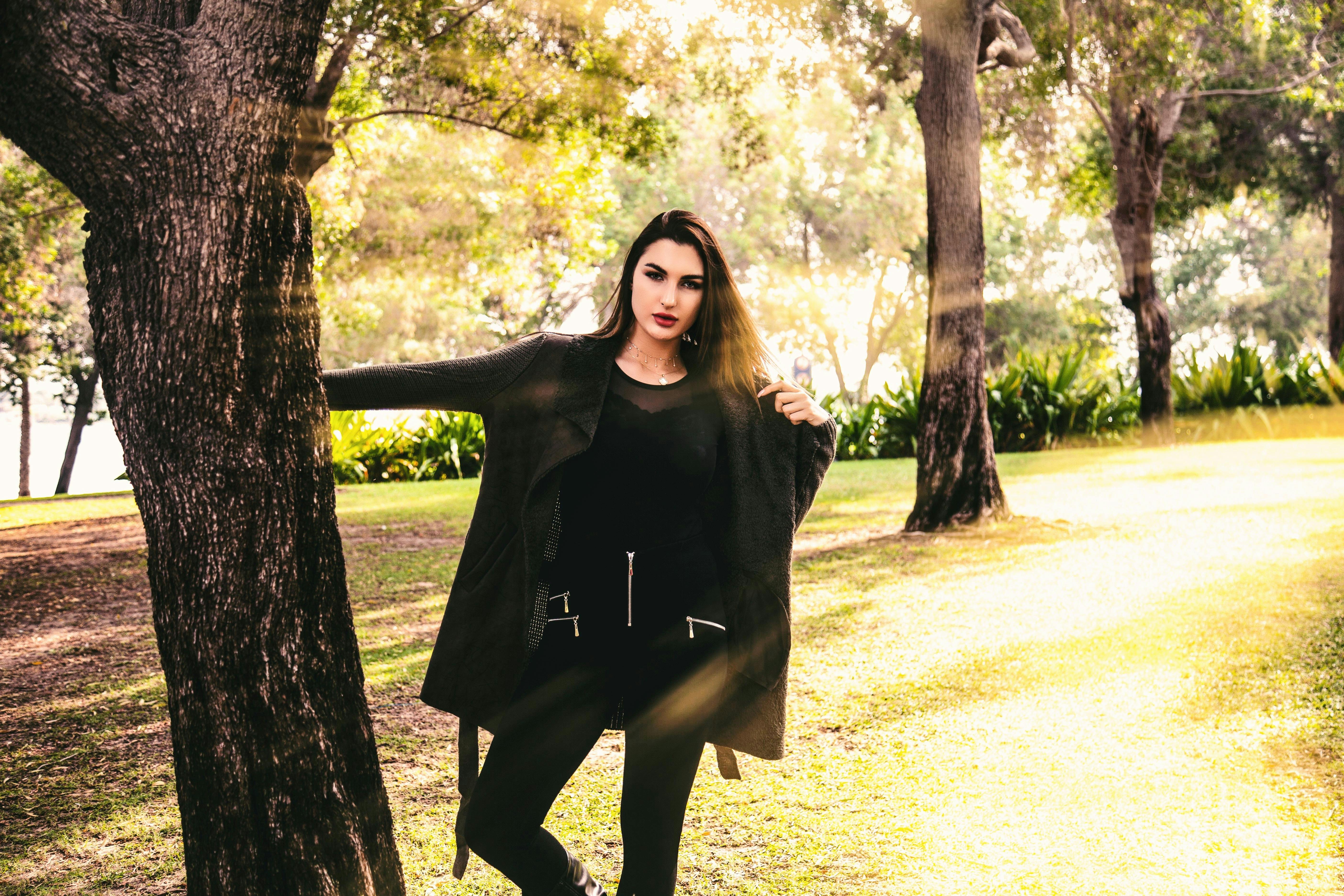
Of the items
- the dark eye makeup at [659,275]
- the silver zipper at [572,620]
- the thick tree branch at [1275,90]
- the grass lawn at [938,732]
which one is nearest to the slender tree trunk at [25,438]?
the grass lawn at [938,732]

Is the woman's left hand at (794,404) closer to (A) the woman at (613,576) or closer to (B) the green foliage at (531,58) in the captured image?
(A) the woman at (613,576)

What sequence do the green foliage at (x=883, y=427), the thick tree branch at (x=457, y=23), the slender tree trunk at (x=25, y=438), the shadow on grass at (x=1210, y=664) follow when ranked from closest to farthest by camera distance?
the shadow on grass at (x=1210, y=664), the thick tree branch at (x=457, y=23), the green foliage at (x=883, y=427), the slender tree trunk at (x=25, y=438)

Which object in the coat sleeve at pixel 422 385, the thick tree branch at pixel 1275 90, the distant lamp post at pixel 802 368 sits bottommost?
the coat sleeve at pixel 422 385

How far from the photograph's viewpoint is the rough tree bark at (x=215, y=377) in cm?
240

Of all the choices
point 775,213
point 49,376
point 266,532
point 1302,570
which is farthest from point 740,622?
point 775,213

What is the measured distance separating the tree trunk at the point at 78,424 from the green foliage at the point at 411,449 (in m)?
12.4

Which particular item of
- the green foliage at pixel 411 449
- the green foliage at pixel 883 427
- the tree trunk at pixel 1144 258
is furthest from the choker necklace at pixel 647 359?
the tree trunk at pixel 1144 258

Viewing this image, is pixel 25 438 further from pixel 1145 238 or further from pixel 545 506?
pixel 545 506

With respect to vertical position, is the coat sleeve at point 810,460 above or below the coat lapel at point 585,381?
below

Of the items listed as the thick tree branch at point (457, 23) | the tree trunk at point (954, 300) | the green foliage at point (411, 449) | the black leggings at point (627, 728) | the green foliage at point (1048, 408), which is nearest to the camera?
the black leggings at point (627, 728)

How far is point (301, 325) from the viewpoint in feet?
8.39

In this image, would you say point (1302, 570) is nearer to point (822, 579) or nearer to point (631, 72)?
point (822, 579)

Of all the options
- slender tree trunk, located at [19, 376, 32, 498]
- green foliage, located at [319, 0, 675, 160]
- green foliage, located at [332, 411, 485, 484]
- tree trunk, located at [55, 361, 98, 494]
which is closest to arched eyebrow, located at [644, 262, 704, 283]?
green foliage, located at [319, 0, 675, 160]

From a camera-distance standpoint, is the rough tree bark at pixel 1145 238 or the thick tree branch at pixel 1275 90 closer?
the thick tree branch at pixel 1275 90
